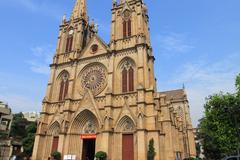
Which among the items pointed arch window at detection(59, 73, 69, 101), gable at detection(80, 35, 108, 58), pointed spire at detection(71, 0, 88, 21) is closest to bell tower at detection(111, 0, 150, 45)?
gable at detection(80, 35, 108, 58)

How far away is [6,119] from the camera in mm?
41188

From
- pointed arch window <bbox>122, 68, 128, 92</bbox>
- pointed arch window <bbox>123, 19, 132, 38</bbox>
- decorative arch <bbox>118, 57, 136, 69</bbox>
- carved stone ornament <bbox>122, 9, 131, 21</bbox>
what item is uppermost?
carved stone ornament <bbox>122, 9, 131, 21</bbox>

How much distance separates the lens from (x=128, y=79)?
1131 inches

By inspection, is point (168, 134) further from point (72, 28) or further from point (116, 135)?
point (72, 28)

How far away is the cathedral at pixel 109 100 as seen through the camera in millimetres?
25172

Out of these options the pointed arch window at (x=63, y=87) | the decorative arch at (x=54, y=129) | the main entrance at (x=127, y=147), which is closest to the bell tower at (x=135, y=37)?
the main entrance at (x=127, y=147)

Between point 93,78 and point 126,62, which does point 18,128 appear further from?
point 126,62

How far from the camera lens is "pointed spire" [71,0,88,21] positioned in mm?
39719

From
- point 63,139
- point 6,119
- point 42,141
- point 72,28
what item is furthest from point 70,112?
point 6,119

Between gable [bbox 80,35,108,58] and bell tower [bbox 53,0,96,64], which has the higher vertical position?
bell tower [bbox 53,0,96,64]

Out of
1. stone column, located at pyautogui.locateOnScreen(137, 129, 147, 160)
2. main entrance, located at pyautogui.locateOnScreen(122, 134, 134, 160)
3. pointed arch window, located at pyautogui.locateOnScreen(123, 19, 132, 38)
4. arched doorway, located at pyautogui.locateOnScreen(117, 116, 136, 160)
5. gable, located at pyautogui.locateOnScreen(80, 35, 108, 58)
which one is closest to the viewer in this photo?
stone column, located at pyautogui.locateOnScreen(137, 129, 147, 160)

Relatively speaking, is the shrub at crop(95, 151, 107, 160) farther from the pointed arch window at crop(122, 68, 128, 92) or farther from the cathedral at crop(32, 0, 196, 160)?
the pointed arch window at crop(122, 68, 128, 92)

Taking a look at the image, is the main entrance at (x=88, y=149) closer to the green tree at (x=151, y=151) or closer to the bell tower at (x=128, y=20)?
the green tree at (x=151, y=151)

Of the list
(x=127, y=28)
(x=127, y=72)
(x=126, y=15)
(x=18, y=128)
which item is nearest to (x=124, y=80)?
(x=127, y=72)
